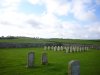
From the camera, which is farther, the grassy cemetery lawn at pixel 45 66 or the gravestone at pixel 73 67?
the grassy cemetery lawn at pixel 45 66

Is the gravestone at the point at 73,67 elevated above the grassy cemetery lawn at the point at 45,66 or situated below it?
above

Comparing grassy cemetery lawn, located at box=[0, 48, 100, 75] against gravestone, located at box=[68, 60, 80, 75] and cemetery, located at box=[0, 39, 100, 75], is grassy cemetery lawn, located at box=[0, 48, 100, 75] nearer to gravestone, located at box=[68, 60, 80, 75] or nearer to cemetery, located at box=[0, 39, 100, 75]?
cemetery, located at box=[0, 39, 100, 75]

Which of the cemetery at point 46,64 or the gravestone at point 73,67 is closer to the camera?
the gravestone at point 73,67

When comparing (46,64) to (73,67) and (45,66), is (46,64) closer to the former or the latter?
(45,66)

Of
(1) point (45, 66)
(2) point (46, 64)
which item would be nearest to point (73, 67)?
(1) point (45, 66)

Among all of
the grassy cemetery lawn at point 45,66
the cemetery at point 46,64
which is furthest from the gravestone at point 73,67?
the grassy cemetery lawn at point 45,66

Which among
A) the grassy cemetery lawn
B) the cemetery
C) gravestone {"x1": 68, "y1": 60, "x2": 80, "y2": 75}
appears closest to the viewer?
gravestone {"x1": 68, "y1": 60, "x2": 80, "y2": 75}

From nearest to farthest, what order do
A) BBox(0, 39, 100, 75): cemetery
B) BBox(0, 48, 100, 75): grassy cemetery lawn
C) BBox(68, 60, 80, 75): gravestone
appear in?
BBox(68, 60, 80, 75): gravestone, BBox(0, 39, 100, 75): cemetery, BBox(0, 48, 100, 75): grassy cemetery lawn

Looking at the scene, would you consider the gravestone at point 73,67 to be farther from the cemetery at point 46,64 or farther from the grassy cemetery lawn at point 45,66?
the grassy cemetery lawn at point 45,66

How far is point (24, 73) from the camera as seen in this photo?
549 inches

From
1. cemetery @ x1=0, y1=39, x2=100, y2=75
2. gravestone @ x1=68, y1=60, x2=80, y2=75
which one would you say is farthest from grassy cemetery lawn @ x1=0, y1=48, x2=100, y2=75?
gravestone @ x1=68, y1=60, x2=80, y2=75

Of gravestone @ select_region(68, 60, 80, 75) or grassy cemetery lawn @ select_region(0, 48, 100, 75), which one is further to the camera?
grassy cemetery lawn @ select_region(0, 48, 100, 75)

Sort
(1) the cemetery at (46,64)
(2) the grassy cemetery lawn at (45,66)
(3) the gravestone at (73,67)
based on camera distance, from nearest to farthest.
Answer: (3) the gravestone at (73,67), (1) the cemetery at (46,64), (2) the grassy cemetery lawn at (45,66)

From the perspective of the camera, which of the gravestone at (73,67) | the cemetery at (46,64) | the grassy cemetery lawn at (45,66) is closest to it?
the gravestone at (73,67)
